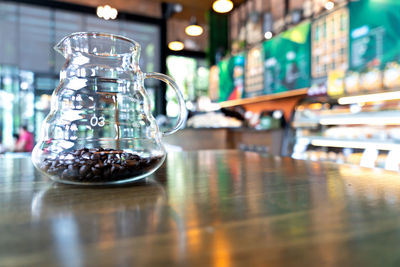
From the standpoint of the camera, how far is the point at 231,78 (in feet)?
18.0

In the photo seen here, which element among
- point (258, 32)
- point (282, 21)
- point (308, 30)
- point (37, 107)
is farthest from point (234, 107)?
point (37, 107)

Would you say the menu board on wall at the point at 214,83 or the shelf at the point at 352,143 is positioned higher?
the menu board on wall at the point at 214,83

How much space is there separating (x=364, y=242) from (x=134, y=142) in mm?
463

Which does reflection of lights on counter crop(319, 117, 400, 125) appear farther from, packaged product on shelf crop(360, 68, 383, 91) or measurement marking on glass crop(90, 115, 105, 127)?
measurement marking on glass crop(90, 115, 105, 127)

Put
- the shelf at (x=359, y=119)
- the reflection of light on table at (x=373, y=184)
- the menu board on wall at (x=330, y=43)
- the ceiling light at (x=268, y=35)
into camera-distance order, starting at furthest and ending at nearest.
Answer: the ceiling light at (x=268, y=35), the menu board on wall at (x=330, y=43), the shelf at (x=359, y=119), the reflection of light on table at (x=373, y=184)

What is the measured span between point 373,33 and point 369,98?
2.28ft

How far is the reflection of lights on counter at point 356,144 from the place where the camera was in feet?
7.17

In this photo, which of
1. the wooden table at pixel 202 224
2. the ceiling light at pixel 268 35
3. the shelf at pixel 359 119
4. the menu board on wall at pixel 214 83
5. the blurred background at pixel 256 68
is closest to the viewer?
the wooden table at pixel 202 224

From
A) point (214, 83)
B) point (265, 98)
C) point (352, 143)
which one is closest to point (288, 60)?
point (265, 98)

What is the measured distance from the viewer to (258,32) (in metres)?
4.91

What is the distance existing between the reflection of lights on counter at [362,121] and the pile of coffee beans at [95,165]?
2.21 m

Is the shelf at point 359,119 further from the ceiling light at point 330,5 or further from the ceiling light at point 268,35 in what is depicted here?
the ceiling light at point 268,35

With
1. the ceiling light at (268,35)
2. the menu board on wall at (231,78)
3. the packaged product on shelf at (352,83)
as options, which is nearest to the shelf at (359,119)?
the packaged product on shelf at (352,83)

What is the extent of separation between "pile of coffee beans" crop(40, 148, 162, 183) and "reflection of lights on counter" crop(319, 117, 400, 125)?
221 centimetres
